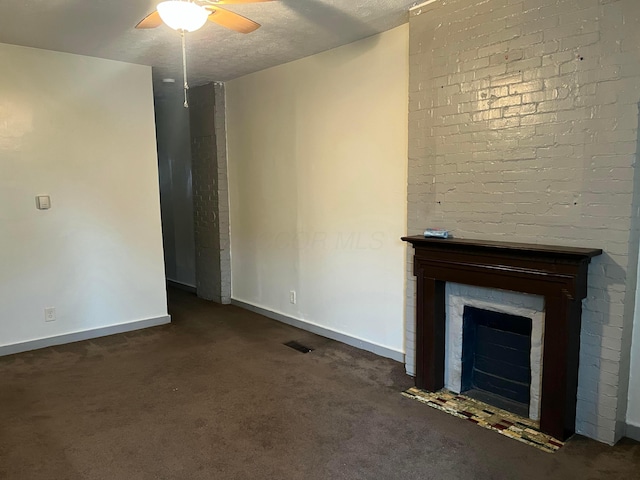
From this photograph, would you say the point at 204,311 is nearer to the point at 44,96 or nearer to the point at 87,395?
the point at 87,395

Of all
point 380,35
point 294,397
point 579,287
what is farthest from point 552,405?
point 380,35

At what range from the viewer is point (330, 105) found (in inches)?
155

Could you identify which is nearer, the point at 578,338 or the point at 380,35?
the point at 578,338

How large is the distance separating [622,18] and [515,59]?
53 cm

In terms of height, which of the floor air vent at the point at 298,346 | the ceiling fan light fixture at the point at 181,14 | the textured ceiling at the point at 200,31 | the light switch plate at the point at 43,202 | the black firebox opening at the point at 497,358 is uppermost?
the textured ceiling at the point at 200,31

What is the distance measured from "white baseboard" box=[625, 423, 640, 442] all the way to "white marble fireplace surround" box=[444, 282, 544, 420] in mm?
439

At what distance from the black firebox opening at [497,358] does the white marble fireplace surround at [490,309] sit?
0.15ft

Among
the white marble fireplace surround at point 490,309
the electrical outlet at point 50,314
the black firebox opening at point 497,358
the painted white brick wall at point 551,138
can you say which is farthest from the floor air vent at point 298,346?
the electrical outlet at point 50,314

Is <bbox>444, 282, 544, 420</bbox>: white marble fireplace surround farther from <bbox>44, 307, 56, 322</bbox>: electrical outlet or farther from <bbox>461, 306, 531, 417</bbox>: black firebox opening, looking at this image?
<bbox>44, 307, 56, 322</bbox>: electrical outlet

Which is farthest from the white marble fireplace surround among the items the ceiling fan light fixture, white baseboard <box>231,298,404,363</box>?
the ceiling fan light fixture

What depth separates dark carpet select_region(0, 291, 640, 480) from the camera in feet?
7.35

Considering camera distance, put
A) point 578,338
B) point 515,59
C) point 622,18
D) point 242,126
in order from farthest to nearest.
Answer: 1. point 242,126
2. point 515,59
3. point 578,338
4. point 622,18

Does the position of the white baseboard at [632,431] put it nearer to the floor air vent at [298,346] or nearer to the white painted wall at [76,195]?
the floor air vent at [298,346]

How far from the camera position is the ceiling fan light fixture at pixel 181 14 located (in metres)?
2.01
